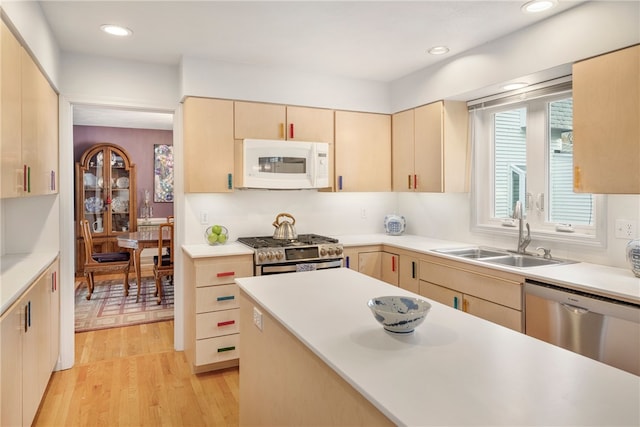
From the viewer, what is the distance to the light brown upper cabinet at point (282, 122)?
3543 mm

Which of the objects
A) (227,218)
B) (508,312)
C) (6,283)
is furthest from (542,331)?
(6,283)

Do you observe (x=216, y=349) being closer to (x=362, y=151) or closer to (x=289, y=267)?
(x=289, y=267)

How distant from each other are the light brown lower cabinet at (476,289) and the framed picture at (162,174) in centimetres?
523

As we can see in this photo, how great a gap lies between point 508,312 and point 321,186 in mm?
1891

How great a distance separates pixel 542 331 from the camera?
236 centimetres

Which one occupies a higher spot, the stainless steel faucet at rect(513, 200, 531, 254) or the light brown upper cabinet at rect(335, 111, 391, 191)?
the light brown upper cabinet at rect(335, 111, 391, 191)

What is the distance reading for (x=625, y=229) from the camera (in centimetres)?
247

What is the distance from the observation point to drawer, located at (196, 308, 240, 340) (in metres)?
3.09

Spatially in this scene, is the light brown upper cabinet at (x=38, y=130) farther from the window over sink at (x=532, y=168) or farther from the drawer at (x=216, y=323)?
the window over sink at (x=532, y=168)

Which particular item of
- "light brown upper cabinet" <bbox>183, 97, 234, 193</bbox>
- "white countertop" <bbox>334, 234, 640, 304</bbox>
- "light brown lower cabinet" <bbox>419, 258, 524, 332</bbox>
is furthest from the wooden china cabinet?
"white countertop" <bbox>334, 234, 640, 304</bbox>

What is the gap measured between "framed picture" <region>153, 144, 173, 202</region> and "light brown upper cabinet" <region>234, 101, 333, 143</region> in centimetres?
412

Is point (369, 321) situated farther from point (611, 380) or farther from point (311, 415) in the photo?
point (611, 380)

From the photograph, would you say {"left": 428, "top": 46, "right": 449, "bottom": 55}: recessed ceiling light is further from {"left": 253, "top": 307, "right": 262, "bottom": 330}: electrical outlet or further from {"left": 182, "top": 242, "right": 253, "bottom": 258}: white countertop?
{"left": 253, "top": 307, "right": 262, "bottom": 330}: electrical outlet

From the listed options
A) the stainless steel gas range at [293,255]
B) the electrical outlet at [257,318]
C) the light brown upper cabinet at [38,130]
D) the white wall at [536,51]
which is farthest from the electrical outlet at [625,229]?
the light brown upper cabinet at [38,130]
